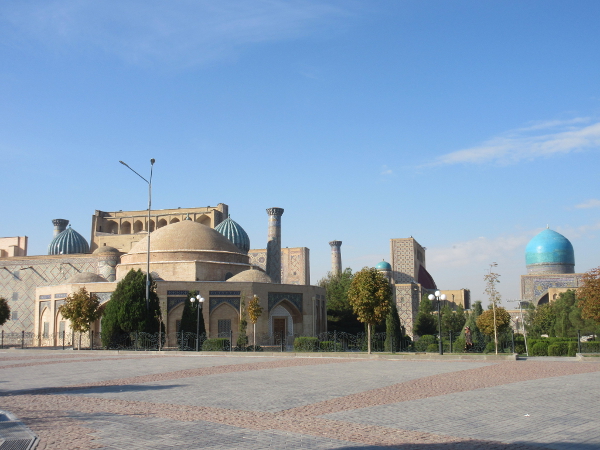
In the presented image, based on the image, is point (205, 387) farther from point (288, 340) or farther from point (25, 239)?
point (25, 239)

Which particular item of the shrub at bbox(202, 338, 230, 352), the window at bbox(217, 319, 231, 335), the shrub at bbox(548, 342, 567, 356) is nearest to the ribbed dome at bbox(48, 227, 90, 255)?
the window at bbox(217, 319, 231, 335)

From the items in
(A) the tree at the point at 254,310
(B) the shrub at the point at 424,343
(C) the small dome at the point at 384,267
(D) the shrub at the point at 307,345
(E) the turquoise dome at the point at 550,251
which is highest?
(E) the turquoise dome at the point at 550,251

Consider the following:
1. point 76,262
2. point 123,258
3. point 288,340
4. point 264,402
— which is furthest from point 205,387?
point 76,262

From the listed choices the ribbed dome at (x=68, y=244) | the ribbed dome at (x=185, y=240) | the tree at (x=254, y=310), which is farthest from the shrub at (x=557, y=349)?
the ribbed dome at (x=68, y=244)

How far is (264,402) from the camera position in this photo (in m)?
8.62

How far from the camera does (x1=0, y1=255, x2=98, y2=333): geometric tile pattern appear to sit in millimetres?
42912

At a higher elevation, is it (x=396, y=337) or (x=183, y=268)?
(x=183, y=268)

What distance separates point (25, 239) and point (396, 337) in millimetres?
36380

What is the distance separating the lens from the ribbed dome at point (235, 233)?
4575 centimetres

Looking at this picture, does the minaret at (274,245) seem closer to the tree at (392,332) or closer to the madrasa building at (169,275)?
the madrasa building at (169,275)

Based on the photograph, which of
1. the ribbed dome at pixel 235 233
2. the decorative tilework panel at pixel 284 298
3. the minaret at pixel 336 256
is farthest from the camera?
the minaret at pixel 336 256

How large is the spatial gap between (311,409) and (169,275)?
1084 inches

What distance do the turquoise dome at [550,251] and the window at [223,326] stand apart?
35.4 metres

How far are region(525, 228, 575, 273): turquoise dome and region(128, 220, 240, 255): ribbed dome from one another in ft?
105
